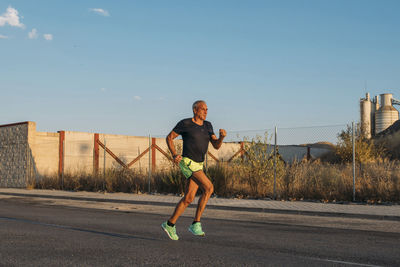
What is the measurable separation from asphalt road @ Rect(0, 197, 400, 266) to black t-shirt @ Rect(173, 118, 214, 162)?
54.3 inches

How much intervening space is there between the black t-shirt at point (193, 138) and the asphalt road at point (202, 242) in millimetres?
1378

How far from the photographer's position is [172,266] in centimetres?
533

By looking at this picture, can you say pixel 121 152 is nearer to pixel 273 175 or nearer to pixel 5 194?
pixel 5 194

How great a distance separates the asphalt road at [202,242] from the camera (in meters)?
5.73

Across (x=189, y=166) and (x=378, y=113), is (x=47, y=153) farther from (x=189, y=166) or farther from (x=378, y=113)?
(x=378, y=113)

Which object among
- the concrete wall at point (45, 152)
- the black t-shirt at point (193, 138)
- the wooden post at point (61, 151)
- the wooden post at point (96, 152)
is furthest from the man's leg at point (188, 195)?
the wooden post at point (96, 152)

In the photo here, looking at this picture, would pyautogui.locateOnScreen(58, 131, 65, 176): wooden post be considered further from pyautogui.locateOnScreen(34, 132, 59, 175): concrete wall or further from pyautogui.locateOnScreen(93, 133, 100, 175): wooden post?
pyautogui.locateOnScreen(93, 133, 100, 175): wooden post

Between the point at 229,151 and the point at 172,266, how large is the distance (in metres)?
32.2

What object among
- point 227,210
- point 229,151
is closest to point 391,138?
point 229,151

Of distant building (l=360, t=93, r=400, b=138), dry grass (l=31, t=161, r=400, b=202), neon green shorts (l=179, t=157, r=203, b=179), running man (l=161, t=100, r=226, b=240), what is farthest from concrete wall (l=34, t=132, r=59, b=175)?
distant building (l=360, t=93, r=400, b=138)

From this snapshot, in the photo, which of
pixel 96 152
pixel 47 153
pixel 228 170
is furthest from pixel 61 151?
pixel 228 170

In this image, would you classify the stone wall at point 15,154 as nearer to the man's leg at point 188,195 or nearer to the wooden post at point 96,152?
the wooden post at point 96,152

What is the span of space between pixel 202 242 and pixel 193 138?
1.68 m

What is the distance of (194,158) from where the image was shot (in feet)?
22.6
